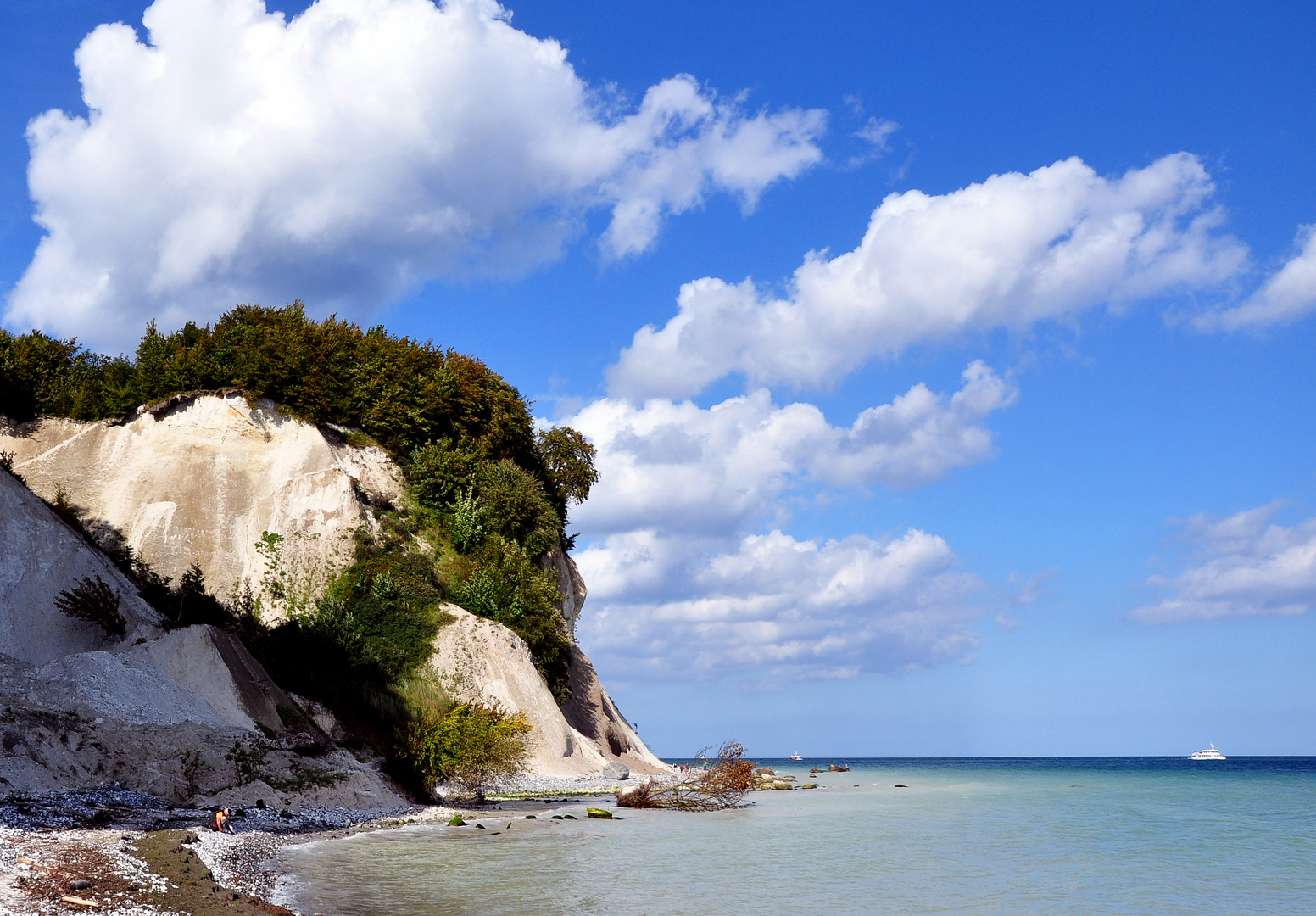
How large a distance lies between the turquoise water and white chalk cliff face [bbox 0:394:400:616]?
1882cm

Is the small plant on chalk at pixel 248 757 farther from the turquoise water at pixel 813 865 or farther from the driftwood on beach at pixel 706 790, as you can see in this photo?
the driftwood on beach at pixel 706 790

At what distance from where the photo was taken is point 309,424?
4834cm

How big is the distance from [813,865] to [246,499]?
3439 cm

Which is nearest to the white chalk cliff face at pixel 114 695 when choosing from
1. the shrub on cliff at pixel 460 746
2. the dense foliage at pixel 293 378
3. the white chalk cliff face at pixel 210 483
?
the shrub on cliff at pixel 460 746

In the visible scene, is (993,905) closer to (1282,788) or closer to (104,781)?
(104,781)

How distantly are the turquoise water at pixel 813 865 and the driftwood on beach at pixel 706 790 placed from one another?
89cm

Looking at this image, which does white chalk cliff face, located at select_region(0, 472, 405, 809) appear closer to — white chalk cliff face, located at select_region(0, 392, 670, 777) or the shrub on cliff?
the shrub on cliff

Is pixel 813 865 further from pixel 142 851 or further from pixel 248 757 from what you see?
pixel 248 757

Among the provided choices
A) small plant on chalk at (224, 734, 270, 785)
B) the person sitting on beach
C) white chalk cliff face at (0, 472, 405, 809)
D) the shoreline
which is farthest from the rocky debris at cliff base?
the person sitting on beach

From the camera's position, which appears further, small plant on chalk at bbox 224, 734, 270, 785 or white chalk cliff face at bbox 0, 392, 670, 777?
white chalk cliff face at bbox 0, 392, 670, 777

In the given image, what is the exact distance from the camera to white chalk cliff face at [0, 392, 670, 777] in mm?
41281

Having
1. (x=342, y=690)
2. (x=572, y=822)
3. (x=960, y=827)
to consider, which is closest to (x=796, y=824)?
(x=960, y=827)

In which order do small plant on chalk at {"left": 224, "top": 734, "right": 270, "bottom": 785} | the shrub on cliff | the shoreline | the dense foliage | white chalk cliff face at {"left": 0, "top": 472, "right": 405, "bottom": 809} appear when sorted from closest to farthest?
1. the shoreline
2. white chalk cliff face at {"left": 0, "top": 472, "right": 405, "bottom": 809}
3. small plant on chalk at {"left": 224, "top": 734, "right": 270, "bottom": 785}
4. the shrub on cliff
5. the dense foliage

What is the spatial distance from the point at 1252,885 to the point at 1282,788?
175 ft
